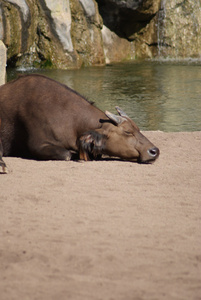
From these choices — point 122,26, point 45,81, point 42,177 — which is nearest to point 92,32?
point 122,26

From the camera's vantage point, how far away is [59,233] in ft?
13.0

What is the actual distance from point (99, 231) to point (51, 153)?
2238mm

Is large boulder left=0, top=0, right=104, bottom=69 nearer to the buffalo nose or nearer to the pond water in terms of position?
the pond water

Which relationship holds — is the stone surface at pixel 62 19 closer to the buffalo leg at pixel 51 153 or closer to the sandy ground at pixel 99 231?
the buffalo leg at pixel 51 153

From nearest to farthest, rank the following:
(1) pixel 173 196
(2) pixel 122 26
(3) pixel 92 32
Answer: (1) pixel 173 196 → (3) pixel 92 32 → (2) pixel 122 26

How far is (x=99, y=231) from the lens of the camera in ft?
13.2

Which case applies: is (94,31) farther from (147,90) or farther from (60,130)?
(60,130)

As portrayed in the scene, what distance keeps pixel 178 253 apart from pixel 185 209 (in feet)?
3.12

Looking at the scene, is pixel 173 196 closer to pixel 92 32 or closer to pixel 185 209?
pixel 185 209

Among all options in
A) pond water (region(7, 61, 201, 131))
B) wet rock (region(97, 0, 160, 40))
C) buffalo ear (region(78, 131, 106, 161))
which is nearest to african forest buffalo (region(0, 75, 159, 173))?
buffalo ear (region(78, 131, 106, 161))

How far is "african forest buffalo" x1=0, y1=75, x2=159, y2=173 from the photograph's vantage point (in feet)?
20.2

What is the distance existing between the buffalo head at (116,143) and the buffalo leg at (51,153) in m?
0.22

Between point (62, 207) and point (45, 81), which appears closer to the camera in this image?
point (62, 207)

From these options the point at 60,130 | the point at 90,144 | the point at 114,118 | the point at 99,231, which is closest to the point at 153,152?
the point at 114,118
